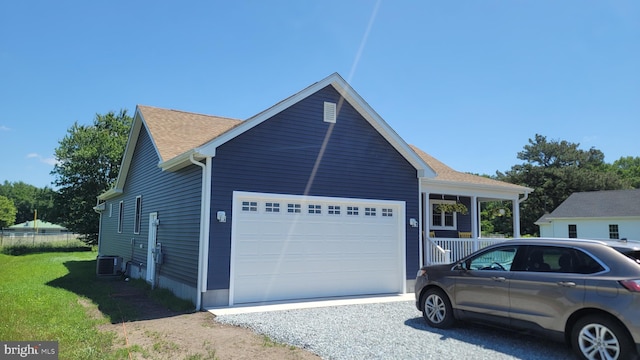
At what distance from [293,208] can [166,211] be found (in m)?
4.00

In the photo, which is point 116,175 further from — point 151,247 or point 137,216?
point 151,247

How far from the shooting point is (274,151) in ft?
33.3

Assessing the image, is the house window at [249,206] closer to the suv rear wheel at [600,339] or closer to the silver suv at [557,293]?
the silver suv at [557,293]

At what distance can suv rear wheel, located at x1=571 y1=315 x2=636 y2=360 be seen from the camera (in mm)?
4996

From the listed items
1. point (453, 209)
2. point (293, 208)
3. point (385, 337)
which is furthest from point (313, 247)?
point (453, 209)

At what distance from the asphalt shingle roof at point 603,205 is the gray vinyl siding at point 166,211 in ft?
101

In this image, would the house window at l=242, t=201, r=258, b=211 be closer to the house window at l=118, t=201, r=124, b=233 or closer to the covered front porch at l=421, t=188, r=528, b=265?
the covered front porch at l=421, t=188, r=528, b=265

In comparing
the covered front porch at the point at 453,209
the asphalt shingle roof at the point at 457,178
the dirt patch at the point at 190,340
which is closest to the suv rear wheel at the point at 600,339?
the dirt patch at the point at 190,340

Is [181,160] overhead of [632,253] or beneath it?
overhead

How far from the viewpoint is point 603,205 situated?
31969 mm

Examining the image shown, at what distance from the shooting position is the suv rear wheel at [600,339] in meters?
5.00

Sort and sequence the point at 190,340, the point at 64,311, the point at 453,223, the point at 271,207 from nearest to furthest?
the point at 190,340
the point at 64,311
the point at 271,207
the point at 453,223

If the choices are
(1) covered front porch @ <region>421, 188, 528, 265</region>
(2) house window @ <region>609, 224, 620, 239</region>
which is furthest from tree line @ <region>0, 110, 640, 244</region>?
(2) house window @ <region>609, 224, 620, 239</region>

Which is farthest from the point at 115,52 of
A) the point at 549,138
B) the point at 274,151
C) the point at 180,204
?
the point at 549,138
